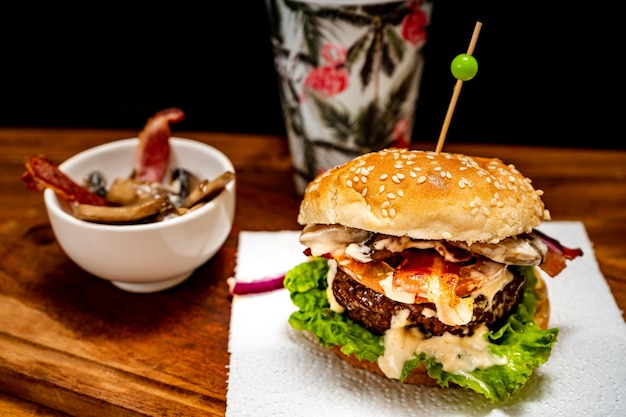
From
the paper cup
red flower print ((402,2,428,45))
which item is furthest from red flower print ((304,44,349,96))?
red flower print ((402,2,428,45))

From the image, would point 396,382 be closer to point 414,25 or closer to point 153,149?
point 153,149

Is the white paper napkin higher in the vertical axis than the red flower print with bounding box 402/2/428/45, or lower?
lower

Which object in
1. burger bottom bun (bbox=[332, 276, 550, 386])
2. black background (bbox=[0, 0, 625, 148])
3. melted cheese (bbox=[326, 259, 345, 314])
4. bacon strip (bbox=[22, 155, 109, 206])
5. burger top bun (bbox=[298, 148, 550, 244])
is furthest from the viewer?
black background (bbox=[0, 0, 625, 148])

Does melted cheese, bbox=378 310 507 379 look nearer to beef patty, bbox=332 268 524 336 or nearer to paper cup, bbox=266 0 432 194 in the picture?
beef patty, bbox=332 268 524 336

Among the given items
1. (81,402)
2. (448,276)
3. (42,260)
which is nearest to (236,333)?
(81,402)

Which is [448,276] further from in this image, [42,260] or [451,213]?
[42,260]

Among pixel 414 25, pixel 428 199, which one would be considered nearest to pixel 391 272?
pixel 428 199

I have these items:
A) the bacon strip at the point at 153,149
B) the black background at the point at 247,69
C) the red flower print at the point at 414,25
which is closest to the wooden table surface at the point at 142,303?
the black background at the point at 247,69

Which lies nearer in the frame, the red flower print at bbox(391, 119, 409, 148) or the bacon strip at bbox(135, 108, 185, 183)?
the bacon strip at bbox(135, 108, 185, 183)
